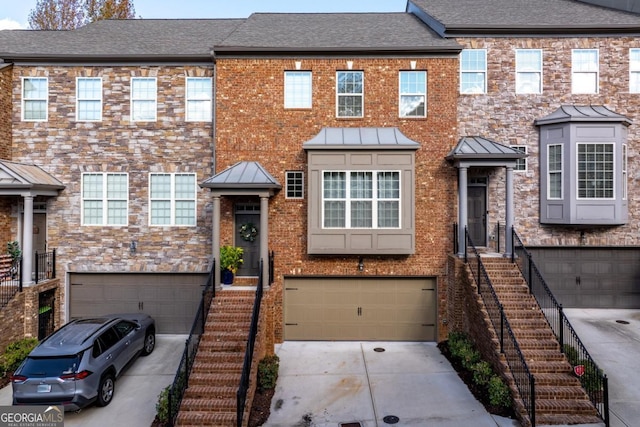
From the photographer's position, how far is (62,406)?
727 centimetres

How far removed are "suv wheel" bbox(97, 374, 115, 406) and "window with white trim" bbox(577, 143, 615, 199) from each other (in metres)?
14.7

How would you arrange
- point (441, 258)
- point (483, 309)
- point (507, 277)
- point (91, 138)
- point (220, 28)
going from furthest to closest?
1. point (220, 28)
2. point (91, 138)
3. point (441, 258)
4. point (507, 277)
5. point (483, 309)

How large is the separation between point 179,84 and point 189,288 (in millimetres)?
7152

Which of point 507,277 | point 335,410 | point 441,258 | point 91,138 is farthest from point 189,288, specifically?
point 507,277

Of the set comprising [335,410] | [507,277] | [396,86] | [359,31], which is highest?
[359,31]

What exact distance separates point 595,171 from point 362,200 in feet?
26.3

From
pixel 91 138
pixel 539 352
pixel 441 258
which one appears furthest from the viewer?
pixel 91 138

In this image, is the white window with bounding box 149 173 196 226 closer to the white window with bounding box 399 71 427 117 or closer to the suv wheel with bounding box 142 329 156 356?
the suv wheel with bounding box 142 329 156 356

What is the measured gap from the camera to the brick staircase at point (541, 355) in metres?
7.20

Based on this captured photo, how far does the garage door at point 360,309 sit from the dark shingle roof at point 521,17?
9.00 m

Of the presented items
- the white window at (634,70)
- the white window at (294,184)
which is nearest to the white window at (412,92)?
the white window at (294,184)

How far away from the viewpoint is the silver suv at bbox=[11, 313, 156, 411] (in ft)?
23.8

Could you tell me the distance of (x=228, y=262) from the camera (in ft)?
35.5

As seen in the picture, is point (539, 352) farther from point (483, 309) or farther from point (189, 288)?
point (189, 288)
